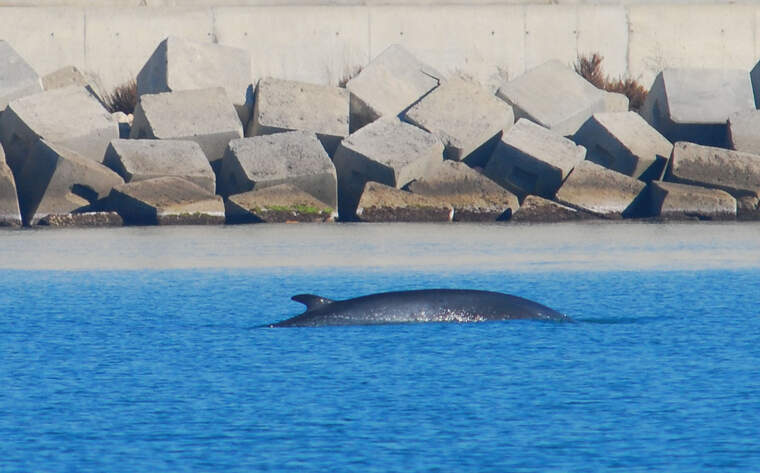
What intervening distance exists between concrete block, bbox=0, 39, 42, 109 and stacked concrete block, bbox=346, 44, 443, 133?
176 inches

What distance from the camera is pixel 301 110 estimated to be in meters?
20.9

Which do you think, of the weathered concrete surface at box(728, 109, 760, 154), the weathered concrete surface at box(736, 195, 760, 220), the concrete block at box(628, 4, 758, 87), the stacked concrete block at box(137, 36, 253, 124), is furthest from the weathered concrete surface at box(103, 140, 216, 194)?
the concrete block at box(628, 4, 758, 87)

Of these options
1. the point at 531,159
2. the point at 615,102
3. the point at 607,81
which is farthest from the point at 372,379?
the point at 607,81

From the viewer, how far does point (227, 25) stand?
25219 millimetres

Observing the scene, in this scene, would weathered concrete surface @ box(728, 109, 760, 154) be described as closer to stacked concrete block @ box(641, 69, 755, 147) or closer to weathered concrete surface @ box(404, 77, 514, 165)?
stacked concrete block @ box(641, 69, 755, 147)

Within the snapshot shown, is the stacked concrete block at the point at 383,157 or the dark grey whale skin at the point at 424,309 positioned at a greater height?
the stacked concrete block at the point at 383,157

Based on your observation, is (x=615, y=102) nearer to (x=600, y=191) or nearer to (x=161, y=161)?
(x=600, y=191)

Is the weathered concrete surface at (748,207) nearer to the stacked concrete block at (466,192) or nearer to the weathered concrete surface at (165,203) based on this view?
the stacked concrete block at (466,192)

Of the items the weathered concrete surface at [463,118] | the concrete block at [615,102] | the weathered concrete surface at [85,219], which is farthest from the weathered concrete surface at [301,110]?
A: the concrete block at [615,102]

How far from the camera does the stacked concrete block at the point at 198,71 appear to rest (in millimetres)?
21906

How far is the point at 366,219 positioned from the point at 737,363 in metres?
11.2

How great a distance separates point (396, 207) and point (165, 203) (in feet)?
9.48

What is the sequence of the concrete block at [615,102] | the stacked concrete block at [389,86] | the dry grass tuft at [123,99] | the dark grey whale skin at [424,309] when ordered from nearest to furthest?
the dark grey whale skin at [424,309], the stacked concrete block at [389,86], the concrete block at [615,102], the dry grass tuft at [123,99]

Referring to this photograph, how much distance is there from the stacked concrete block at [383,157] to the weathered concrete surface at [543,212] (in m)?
1.33
